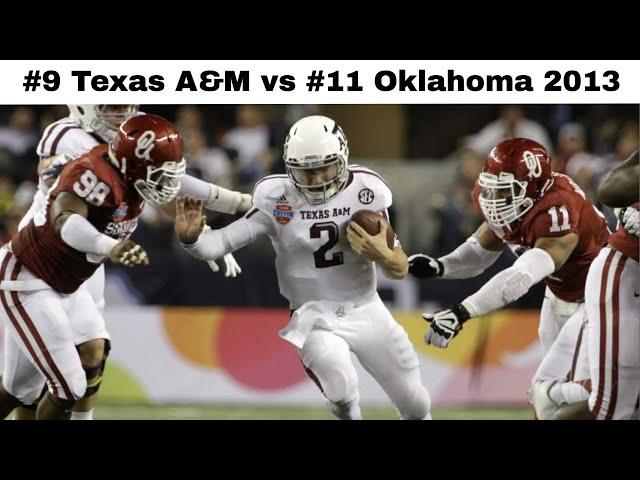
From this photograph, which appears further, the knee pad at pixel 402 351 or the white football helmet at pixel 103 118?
the white football helmet at pixel 103 118

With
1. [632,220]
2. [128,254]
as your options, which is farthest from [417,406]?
[128,254]

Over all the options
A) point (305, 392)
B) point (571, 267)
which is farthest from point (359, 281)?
point (305, 392)

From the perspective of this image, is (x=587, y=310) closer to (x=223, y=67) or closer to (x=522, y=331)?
(x=223, y=67)

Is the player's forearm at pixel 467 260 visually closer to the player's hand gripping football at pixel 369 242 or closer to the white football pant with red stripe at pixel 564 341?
the white football pant with red stripe at pixel 564 341

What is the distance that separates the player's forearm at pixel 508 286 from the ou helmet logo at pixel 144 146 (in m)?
1.61

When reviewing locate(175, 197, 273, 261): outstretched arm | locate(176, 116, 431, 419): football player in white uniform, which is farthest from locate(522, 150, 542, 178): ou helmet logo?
locate(175, 197, 273, 261): outstretched arm

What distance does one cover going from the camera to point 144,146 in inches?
225

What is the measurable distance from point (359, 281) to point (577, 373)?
3.64 feet

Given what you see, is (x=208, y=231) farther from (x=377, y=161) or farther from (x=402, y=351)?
(x=377, y=161)

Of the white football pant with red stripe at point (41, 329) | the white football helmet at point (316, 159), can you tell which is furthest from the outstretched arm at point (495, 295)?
the white football pant with red stripe at point (41, 329)

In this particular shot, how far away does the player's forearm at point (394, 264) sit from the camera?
5.51 m

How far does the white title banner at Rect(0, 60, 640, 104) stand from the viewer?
6.24 m

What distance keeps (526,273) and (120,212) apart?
1906mm

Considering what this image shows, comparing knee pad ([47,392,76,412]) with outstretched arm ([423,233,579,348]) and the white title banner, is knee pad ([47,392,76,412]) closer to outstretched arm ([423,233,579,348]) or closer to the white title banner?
the white title banner
